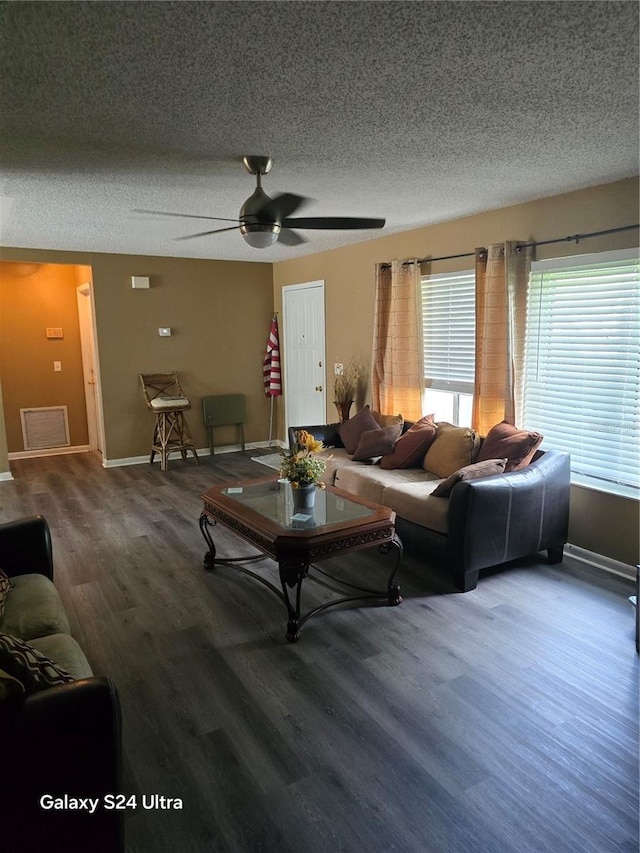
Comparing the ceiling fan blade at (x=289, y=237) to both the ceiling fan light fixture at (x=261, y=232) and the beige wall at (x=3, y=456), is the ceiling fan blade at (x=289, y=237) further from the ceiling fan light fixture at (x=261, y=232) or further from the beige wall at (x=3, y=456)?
the beige wall at (x=3, y=456)

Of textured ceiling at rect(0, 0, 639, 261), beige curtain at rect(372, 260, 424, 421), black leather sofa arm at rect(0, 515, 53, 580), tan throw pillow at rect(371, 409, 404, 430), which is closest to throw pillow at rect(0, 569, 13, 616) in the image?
black leather sofa arm at rect(0, 515, 53, 580)

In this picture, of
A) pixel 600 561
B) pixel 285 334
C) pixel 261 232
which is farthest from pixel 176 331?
pixel 600 561

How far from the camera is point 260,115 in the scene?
7.57 ft

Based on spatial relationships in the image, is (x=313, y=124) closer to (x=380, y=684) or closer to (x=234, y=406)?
(x=380, y=684)

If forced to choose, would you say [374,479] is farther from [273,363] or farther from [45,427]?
[45,427]

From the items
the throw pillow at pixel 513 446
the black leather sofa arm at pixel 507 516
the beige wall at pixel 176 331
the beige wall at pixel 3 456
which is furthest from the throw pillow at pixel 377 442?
the beige wall at pixel 3 456

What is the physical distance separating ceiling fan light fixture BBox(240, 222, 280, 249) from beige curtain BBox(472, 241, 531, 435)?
1810 mm

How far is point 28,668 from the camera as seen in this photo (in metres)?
1.52

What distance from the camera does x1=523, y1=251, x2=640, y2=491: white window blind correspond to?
11.3 ft

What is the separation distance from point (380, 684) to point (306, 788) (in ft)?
2.12

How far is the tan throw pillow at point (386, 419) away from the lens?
16.1ft

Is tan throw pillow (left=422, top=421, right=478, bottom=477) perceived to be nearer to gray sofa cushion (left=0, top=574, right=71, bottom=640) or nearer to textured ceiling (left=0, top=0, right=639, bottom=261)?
textured ceiling (left=0, top=0, right=639, bottom=261)

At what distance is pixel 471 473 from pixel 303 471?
1059mm

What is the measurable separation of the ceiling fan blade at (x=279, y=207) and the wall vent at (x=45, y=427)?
5.28m
